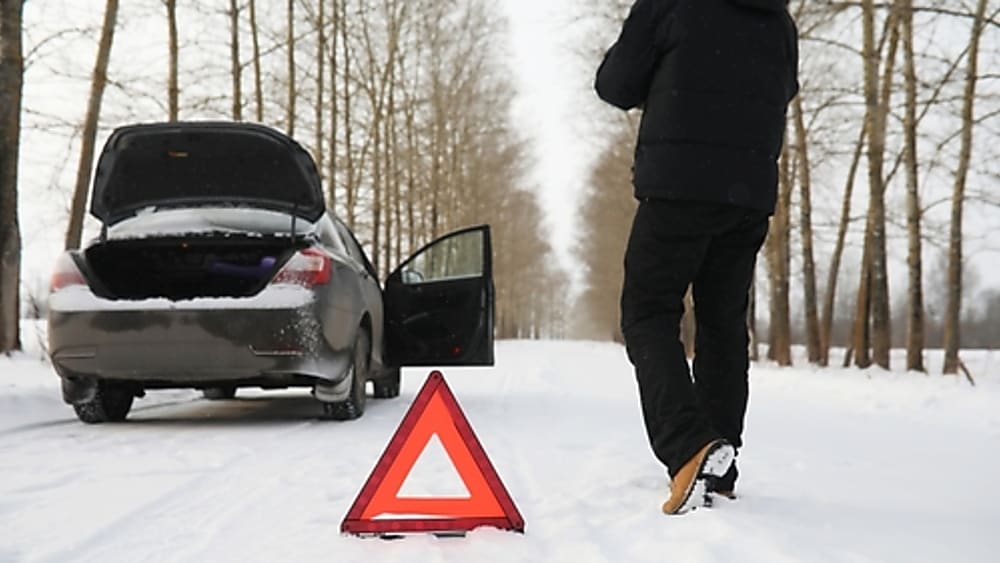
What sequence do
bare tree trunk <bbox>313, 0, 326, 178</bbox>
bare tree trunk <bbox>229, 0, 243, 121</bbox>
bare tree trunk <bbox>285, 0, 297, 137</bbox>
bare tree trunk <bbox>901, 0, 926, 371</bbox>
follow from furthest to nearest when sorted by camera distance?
1. bare tree trunk <bbox>313, 0, 326, 178</bbox>
2. bare tree trunk <bbox>285, 0, 297, 137</bbox>
3. bare tree trunk <bbox>229, 0, 243, 121</bbox>
4. bare tree trunk <bbox>901, 0, 926, 371</bbox>

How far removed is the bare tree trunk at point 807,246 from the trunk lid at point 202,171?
14478 millimetres

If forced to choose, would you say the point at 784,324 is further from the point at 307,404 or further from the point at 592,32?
the point at 307,404

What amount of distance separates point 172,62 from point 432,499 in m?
13.3

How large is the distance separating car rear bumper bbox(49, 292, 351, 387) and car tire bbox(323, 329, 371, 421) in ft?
2.32

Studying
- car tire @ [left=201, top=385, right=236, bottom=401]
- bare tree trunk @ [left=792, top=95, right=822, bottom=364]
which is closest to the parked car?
car tire @ [left=201, top=385, right=236, bottom=401]

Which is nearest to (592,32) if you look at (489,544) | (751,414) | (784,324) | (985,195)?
(784,324)

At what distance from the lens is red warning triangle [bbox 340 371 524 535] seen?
2533 millimetres

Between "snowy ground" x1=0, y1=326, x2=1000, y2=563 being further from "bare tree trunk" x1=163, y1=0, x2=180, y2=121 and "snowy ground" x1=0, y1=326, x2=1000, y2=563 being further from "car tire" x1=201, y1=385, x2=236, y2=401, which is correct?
"bare tree trunk" x1=163, y1=0, x2=180, y2=121

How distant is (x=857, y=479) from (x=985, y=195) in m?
13.9

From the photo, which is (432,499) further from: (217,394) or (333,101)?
(333,101)

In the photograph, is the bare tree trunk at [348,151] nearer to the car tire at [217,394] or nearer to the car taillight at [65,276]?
the car tire at [217,394]

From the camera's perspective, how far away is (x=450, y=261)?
7043 mm

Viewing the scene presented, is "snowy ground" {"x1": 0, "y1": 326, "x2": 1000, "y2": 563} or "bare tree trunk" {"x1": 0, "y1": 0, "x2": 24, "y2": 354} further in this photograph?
"bare tree trunk" {"x1": 0, "y1": 0, "x2": 24, "y2": 354}

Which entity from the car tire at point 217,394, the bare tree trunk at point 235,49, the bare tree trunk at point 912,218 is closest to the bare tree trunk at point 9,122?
the car tire at point 217,394
